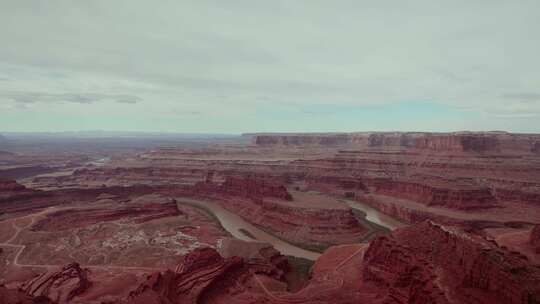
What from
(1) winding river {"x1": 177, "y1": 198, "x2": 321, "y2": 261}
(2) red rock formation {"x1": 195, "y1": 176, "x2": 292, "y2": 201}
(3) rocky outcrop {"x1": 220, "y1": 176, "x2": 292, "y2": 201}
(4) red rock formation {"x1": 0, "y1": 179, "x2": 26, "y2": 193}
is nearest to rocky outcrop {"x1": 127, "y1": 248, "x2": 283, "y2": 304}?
(1) winding river {"x1": 177, "y1": 198, "x2": 321, "y2": 261}

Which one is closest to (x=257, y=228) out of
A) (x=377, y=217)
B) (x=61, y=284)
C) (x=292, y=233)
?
(x=292, y=233)

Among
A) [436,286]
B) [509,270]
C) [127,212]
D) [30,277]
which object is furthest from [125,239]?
[509,270]

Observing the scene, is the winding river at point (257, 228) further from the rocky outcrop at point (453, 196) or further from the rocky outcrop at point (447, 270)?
the rocky outcrop at point (447, 270)

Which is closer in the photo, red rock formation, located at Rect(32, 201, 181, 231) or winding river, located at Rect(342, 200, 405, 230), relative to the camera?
red rock formation, located at Rect(32, 201, 181, 231)

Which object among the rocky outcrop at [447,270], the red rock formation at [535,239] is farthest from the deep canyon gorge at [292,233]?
the red rock formation at [535,239]

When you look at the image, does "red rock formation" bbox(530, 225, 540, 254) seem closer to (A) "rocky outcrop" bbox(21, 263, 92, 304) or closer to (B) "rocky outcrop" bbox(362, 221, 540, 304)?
(B) "rocky outcrop" bbox(362, 221, 540, 304)
